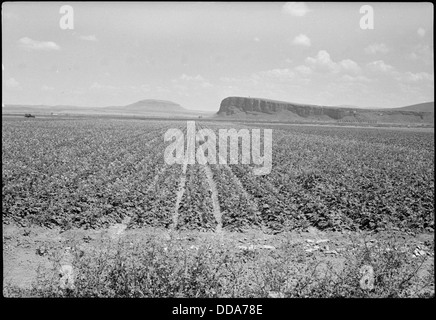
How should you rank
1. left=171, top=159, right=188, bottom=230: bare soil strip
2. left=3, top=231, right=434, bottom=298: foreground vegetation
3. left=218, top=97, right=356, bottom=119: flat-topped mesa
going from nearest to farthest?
left=3, top=231, right=434, bottom=298: foreground vegetation → left=171, top=159, right=188, bottom=230: bare soil strip → left=218, top=97, right=356, bottom=119: flat-topped mesa

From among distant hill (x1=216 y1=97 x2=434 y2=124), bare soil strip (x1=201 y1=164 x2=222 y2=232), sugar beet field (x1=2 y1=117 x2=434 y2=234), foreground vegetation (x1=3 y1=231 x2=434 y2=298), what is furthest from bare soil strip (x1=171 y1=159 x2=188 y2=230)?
distant hill (x1=216 y1=97 x2=434 y2=124)

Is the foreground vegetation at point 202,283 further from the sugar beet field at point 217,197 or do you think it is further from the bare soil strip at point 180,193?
the bare soil strip at point 180,193

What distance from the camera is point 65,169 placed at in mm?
12547

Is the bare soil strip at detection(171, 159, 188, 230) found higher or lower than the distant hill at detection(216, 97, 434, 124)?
lower

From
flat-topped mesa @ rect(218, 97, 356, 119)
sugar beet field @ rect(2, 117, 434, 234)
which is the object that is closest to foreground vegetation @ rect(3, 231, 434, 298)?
sugar beet field @ rect(2, 117, 434, 234)

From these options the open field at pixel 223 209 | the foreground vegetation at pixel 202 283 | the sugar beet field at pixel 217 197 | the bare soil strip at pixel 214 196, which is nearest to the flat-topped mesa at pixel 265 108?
the bare soil strip at pixel 214 196

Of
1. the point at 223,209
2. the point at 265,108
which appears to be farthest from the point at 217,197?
the point at 265,108

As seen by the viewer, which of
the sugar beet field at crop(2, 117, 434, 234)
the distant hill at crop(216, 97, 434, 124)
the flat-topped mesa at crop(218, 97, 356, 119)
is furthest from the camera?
the flat-topped mesa at crop(218, 97, 356, 119)

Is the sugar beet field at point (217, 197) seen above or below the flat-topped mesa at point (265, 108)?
below

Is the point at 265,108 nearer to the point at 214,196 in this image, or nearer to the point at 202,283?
the point at 214,196

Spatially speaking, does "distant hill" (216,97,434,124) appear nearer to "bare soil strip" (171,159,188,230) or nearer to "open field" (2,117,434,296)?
"bare soil strip" (171,159,188,230)

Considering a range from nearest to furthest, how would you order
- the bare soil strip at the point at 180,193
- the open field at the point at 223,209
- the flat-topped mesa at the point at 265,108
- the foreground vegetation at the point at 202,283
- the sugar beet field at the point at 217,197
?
the foreground vegetation at the point at 202,283 < the open field at the point at 223,209 < the sugar beet field at the point at 217,197 < the bare soil strip at the point at 180,193 < the flat-topped mesa at the point at 265,108

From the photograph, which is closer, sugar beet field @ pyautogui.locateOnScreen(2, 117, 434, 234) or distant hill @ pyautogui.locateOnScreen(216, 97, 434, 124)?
sugar beet field @ pyautogui.locateOnScreen(2, 117, 434, 234)
